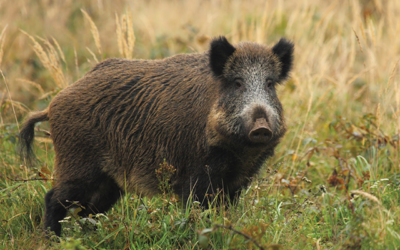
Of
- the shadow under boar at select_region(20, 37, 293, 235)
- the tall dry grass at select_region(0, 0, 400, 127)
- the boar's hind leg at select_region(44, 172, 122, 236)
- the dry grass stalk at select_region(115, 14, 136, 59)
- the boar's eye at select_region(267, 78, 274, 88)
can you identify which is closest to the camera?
the shadow under boar at select_region(20, 37, 293, 235)

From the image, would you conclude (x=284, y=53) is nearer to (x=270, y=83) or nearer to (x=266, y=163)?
(x=270, y=83)

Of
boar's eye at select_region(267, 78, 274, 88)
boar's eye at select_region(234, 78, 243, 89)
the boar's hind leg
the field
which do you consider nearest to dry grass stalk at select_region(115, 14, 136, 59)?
the field

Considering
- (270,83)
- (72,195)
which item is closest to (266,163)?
(270,83)

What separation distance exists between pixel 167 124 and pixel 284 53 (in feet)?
4.07

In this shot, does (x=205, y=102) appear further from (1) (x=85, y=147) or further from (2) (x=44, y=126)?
(2) (x=44, y=126)

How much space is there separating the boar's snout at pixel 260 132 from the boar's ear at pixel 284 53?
0.79 meters

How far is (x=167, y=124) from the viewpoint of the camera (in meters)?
4.08

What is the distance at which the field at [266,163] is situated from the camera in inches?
134

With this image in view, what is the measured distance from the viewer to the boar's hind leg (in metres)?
4.18

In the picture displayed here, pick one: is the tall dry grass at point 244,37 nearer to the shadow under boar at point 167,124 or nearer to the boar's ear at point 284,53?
the shadow under boar at point 167,124

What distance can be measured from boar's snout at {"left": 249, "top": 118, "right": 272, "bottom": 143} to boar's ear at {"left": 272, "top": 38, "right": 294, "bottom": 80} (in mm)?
788

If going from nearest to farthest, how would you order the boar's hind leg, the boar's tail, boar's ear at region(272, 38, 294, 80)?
boar's ear at region(272, 38, 294, 80), the boar's hind leg, the boar's tail

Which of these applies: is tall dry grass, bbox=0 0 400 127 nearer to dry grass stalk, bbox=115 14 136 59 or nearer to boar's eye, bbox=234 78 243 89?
dry grass stalk, bbox=115 14 136 59

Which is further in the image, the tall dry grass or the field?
the tall dry grass
